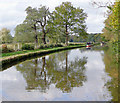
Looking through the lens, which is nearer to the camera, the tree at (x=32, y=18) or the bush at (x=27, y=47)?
the bush at (x=27, y=47)

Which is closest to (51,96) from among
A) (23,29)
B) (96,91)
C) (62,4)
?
(96,91)

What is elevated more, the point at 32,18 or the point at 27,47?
the point at 32,18

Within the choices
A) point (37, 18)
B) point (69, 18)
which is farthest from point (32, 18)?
point (69, 18)

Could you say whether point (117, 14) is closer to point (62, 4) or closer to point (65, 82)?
point (65, 82)

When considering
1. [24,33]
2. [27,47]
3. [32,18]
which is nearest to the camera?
[27,47]

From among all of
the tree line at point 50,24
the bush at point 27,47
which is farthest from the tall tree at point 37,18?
the bush at point 27,47

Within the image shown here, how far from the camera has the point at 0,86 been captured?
645cm

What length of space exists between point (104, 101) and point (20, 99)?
8.39ft

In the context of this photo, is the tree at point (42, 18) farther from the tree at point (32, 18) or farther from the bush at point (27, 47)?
the bush at point (27, 47)

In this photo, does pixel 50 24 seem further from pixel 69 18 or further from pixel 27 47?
pixel 27 47

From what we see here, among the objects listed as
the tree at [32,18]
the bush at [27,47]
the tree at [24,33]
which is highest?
the tree at [32,18]

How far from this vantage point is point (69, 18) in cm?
4147

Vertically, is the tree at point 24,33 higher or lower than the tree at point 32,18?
lower

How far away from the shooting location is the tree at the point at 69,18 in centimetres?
4092
